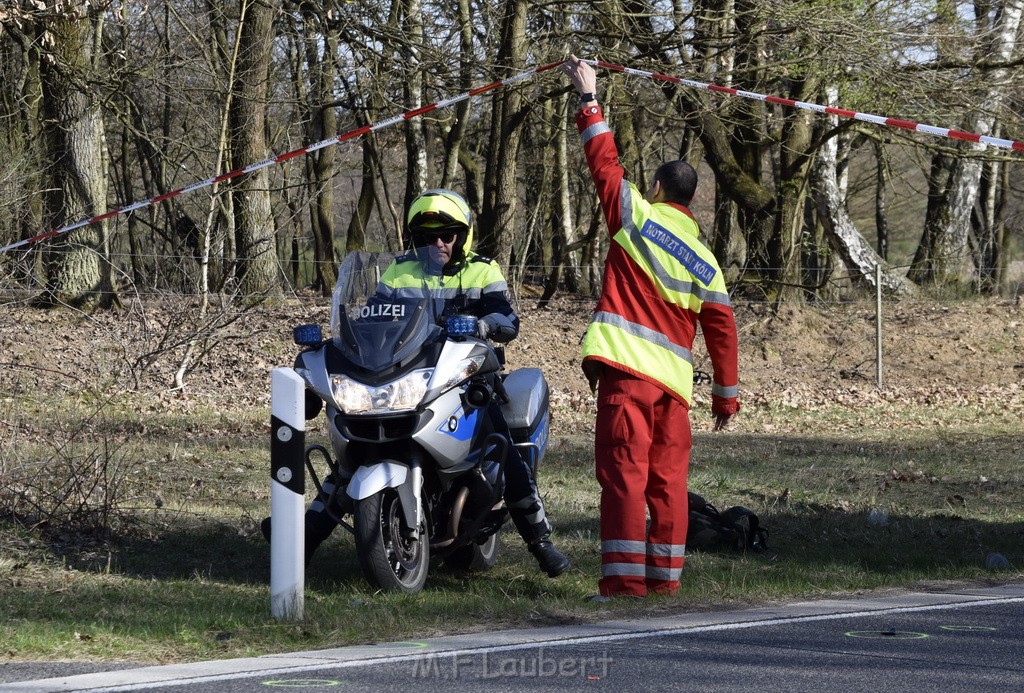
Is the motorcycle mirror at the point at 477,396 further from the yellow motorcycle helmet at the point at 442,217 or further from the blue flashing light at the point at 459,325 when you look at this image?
the yellow motorcycle helmet at the point at 442,217

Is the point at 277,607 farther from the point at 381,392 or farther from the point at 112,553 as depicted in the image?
the point at 112,553

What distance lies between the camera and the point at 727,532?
793 centimetres

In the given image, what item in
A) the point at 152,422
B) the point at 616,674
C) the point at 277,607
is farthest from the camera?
the point at 152,422

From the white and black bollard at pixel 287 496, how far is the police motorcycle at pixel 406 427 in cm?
32

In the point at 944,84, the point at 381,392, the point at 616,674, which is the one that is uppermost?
the point at 944,84

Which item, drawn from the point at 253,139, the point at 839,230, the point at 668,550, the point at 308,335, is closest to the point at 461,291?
the point at 308,335

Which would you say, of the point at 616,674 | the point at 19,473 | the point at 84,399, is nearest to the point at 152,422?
the point at 84,399

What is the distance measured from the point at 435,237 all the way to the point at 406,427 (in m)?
1.19

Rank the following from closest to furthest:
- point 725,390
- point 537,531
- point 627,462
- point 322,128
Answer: point 627,462, point 725,390, point 537,531, point 322,128

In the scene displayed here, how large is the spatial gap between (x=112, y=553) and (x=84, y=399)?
727 centimetres

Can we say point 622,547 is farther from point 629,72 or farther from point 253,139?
point 253,139

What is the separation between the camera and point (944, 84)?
62.5 feet

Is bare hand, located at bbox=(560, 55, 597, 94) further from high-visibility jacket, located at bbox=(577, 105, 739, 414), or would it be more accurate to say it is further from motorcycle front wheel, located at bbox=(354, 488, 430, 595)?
motorcycle front wheel, located at bbox=(354, 488, 430, 595)

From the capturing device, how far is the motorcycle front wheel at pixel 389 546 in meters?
6.00
